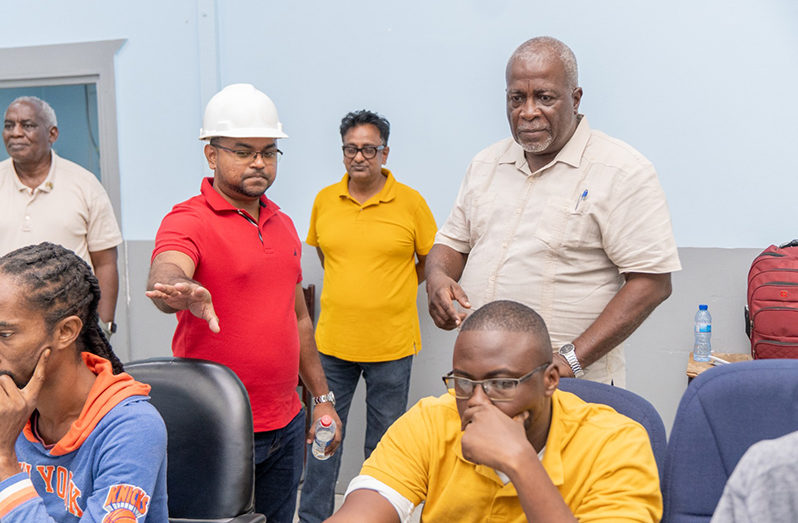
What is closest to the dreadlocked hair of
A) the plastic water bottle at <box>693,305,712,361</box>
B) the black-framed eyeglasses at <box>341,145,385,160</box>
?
the black-framed eyeglasses at <box>341,145,385,160</box>

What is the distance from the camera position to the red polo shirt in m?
2.06

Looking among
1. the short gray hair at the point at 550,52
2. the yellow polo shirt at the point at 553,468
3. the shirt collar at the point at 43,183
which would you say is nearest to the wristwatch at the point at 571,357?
the yellow polo shirt at the point at 553,468

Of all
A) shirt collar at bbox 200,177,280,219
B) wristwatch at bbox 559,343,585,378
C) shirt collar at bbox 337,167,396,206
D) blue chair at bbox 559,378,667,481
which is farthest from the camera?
shirt collar at bbox 337,167,396,206

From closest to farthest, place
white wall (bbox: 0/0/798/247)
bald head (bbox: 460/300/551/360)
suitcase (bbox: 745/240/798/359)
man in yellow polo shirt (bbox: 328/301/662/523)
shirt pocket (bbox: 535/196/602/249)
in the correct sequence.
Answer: man in yellow polo shirt (bbox: 328/301/662/523) < bald head (bbox: 460/300/551/360) < shirt pocket (bbox: 535/196/602/249) < suitcase (bbox: 745/240/798/359) < white wall (bbox: 0/0/798/247)

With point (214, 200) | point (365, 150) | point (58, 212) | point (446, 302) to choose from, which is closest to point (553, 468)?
point (446, 302)

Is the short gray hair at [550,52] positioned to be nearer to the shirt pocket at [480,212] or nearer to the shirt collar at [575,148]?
the shirt collar at [575,148]

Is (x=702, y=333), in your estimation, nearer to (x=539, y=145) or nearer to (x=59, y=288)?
(x=539, y=145)

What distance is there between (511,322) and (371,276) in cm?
201

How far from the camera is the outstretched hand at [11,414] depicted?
53.2 inches

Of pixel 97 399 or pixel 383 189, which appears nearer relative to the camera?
pixel 97 399

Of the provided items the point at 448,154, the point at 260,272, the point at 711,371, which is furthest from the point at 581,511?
the point at 448,154

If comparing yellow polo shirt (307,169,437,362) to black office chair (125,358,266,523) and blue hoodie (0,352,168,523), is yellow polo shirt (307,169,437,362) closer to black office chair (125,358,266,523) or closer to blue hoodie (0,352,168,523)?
black office chair (125,358,266,523)

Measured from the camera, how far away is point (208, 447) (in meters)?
1.69

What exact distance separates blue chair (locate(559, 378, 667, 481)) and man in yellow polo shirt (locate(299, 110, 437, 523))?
178 cm
